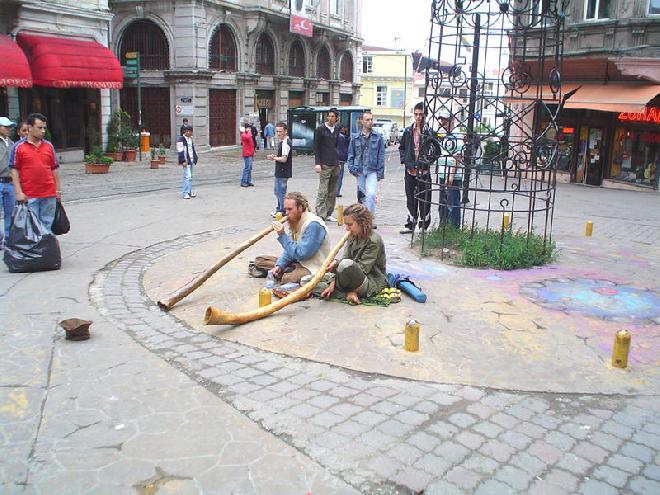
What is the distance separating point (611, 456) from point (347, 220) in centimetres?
323

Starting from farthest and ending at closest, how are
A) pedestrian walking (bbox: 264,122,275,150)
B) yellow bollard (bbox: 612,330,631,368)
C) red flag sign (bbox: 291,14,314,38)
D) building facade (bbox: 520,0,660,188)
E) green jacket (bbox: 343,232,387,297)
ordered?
pedestrian walking (bbox: 264,122,275,150)
red flag sign (bbox: 291,14,314,38)
building facade (bbox: 520,0,660,188)
green jacket (bbox: 343,232,387,297)
yellow bollard (bbox: 612,330,631,368)

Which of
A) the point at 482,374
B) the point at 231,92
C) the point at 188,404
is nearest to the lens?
the point at 188,404

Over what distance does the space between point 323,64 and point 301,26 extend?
6958 millimetres

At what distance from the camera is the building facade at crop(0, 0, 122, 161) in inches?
752

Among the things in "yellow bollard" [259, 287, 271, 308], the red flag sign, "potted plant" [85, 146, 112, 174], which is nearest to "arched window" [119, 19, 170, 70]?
the red flag sign

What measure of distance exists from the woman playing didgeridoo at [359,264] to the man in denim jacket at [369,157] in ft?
13.0

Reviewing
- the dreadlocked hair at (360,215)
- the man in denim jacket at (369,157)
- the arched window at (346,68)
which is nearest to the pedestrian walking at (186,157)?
the man in denim jacket at (369,157)

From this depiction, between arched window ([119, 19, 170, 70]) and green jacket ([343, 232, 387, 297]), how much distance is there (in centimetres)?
2459

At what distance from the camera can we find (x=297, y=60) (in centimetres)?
3719

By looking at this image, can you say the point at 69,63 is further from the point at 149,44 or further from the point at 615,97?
the point at 615,97

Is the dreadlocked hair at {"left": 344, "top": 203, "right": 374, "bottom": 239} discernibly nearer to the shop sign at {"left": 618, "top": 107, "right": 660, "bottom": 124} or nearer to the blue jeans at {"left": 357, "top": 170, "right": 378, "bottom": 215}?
the blue jeans at {"left": 357, "top": 170, "right": 378, "bottom": 215}

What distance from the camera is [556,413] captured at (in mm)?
4500

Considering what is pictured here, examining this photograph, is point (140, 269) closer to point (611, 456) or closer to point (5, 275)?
point (5, 275)

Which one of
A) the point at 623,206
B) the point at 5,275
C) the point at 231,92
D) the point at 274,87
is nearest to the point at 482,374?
the point at 5,275
